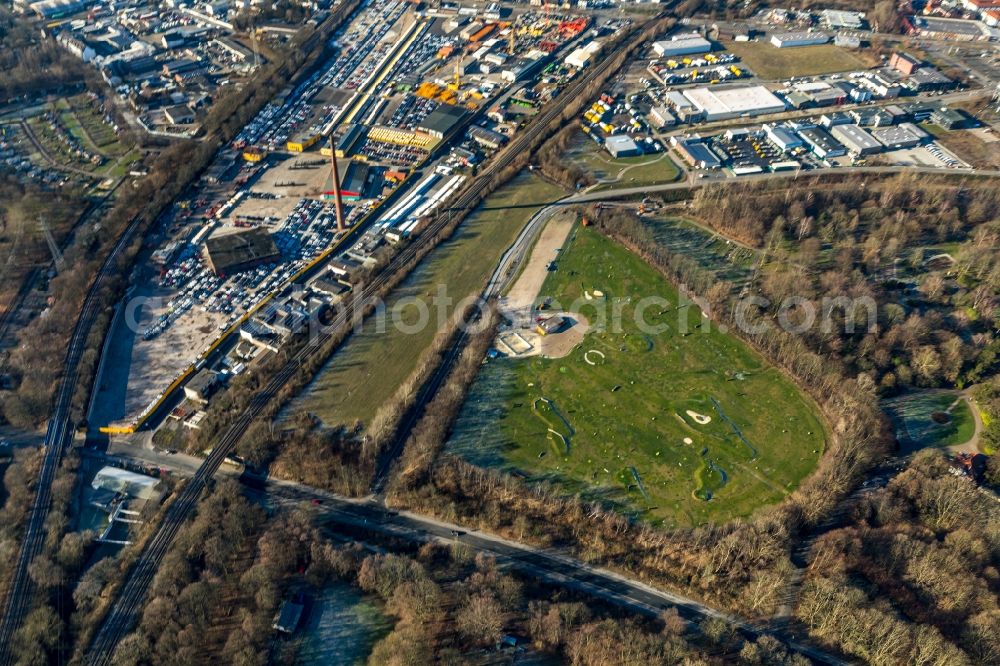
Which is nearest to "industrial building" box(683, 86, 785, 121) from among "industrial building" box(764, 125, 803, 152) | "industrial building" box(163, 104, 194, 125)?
"industrial building" box(764, 125, 803, 152)

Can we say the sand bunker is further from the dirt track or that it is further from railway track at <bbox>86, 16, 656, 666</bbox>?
railway track at <bbox>86, 16, 656, 666</bbox>

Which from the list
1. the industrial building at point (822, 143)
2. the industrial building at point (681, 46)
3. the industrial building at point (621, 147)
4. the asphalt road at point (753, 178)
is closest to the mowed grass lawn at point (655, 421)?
the asphalt road at point (753, 178)

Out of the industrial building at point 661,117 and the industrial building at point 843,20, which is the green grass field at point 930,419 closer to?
the industrial building at point 661,117

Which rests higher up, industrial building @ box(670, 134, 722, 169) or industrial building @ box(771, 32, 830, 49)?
industrial building @ box(771, 32, 830, 49)

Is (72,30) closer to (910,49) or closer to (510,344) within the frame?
(510,344)

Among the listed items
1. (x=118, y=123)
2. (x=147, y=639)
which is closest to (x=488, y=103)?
(x=118, y=123)
